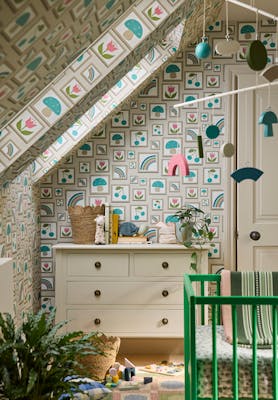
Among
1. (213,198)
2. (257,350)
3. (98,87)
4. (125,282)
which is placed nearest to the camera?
(257,350)

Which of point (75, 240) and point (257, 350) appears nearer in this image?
point (257, 350)

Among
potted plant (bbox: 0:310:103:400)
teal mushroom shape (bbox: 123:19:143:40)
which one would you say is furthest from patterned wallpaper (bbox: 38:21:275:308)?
potted plant (bbox: 0:310:103:400)

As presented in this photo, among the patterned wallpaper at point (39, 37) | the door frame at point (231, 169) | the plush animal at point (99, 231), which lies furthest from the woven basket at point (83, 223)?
the patterned wallpaper at point (39, 37)

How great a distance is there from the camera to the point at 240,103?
5.08 metres

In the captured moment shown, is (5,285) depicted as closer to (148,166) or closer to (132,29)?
(132,29)

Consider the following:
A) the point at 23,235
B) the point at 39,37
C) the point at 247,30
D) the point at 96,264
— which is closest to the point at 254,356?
the point at 39,37

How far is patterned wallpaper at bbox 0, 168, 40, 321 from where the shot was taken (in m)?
3.73

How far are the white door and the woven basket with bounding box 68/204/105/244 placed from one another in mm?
1116

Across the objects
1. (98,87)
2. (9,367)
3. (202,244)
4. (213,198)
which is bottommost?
(9,367)

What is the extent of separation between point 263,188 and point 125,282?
1288mm

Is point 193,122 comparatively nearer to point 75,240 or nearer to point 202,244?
point 202,244

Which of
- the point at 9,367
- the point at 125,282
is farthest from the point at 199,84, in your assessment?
the point at 9,367

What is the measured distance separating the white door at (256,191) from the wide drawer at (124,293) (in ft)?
2.05

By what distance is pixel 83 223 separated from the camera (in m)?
4.98
